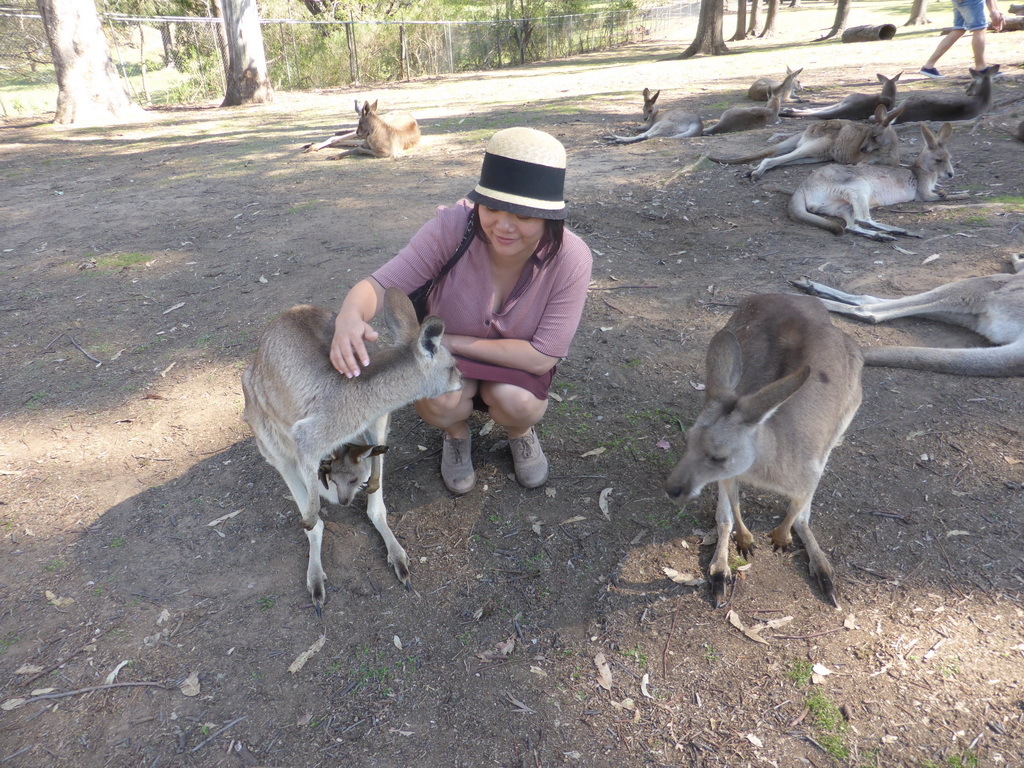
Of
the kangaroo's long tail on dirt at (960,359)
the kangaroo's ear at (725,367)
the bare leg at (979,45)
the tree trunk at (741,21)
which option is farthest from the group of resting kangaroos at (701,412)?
the tree trunk at (741,21)

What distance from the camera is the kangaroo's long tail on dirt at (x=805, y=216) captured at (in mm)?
4762

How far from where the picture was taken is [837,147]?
6.14 metres

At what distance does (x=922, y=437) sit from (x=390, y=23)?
1558cm

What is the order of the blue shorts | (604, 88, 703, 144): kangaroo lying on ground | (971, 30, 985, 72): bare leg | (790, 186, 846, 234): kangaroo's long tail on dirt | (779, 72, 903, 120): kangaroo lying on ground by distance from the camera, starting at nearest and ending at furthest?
(790, 186, 846, 234): kangaroo's long tail on dirt, (779, 72, 903, 120): kangaroo lying on ground, (604, 88, 703, 144): kangaroo lying on ground, the blue shorts, (971, 30, 985, 72): bare leg

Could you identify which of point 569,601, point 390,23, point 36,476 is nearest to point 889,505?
point 569,601

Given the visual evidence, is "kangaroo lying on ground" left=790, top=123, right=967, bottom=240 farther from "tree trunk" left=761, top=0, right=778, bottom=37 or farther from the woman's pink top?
"tree trunk" left=761, top=0, right=778, bottom=37

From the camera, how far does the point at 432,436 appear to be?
2936 millimetres

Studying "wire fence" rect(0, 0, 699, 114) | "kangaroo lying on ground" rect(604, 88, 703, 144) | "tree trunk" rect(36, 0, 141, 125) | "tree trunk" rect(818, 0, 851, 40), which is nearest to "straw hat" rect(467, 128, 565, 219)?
"kangaroo lying on ground" rect(604, 88, 703, 144)

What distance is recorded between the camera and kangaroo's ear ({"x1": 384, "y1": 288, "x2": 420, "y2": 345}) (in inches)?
82.4

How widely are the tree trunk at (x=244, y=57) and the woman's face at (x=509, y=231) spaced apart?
11.7 meters

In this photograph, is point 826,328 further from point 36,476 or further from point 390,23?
point 390,23

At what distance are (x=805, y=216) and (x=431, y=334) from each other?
407 centimetres

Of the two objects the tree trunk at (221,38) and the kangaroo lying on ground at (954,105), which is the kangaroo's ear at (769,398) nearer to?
the kangaroo lying on ground at (954,105)

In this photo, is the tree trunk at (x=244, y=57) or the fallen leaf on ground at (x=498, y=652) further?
the tree trunk at (x=244, y=57)
